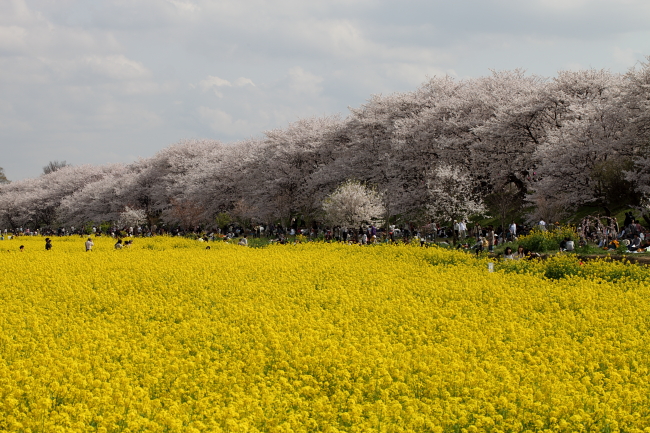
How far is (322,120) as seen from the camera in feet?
240

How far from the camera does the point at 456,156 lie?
50719mm

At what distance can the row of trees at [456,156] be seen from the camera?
128ft

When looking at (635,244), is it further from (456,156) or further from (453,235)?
(456,156)

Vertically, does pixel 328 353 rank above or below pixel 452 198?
below

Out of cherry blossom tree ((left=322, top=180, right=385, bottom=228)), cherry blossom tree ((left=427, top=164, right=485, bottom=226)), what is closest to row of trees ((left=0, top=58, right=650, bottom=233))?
cherry blossom tree ((left=427, top=164, right=485, bottom=226))

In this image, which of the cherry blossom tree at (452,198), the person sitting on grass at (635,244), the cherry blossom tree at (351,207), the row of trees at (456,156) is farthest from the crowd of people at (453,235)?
the row of trees at (456,156)

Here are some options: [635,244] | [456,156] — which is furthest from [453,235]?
[456,156]

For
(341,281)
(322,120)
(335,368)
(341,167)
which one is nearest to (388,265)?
(341,281)

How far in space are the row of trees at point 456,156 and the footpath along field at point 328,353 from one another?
19.9m

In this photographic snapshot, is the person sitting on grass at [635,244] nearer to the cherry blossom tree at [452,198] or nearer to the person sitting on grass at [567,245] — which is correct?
the person sitting on grass at [567,245]

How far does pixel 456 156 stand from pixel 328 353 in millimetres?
41895

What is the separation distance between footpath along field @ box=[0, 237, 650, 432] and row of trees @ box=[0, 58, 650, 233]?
1987 cm

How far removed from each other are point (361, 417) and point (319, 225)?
51.4m

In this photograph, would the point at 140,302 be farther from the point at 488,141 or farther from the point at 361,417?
the point at 488,141
